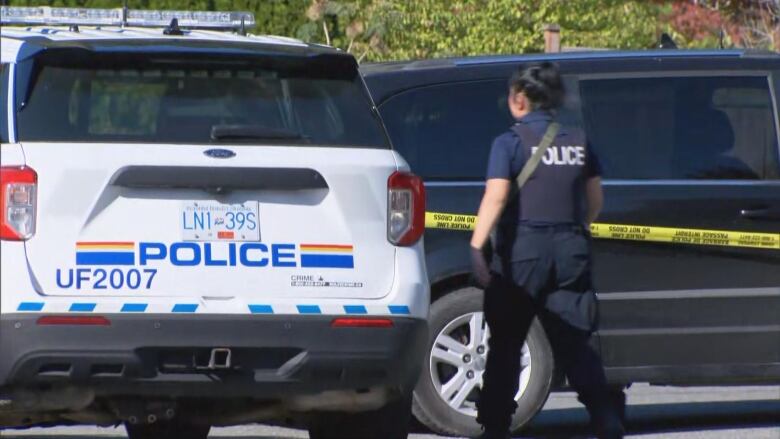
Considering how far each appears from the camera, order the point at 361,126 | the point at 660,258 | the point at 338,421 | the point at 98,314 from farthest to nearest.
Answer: the point at 660,258
the point at 338,421
the point at 361,126
the point at 98,314

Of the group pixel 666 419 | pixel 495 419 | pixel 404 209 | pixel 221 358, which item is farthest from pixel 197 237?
pixel 666 419

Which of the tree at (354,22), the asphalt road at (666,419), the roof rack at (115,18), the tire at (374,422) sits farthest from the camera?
the tree at (354,22)

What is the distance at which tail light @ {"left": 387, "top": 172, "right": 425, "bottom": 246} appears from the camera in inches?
247

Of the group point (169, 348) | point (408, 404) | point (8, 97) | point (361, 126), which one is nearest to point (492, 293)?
point (408, 404)

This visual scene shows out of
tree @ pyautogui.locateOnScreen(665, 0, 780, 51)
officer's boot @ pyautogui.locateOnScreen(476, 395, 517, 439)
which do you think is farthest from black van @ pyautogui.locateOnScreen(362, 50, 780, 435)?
tree @ pyautogui.locateOnScreen(665, 0, 780, 51)

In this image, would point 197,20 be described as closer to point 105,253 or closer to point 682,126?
point 105,253

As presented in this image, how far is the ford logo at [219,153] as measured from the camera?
6.04m

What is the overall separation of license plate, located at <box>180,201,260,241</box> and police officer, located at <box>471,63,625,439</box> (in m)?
1.23

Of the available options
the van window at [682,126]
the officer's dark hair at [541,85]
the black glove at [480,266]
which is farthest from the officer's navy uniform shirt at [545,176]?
the van window at [682,126]

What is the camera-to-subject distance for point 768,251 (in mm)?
8586

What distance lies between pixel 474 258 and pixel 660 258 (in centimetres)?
180

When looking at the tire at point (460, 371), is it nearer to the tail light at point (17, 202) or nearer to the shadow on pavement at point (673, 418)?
the shadow on pavement at point (673, 418)

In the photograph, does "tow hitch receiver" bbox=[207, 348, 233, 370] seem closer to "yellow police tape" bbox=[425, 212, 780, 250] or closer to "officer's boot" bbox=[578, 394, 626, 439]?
"officer's boot" bbox=[578, 394, 626, 439]

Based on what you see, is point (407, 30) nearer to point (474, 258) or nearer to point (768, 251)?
point (768, 251)
